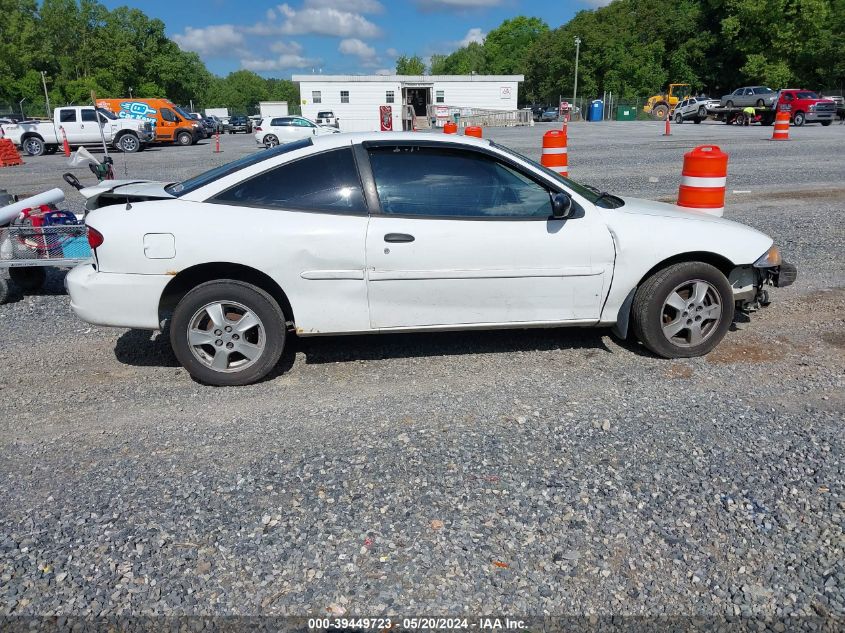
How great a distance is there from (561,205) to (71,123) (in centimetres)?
2869

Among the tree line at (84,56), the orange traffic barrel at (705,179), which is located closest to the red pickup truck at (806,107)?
the orange traffic barrel at (705,179)

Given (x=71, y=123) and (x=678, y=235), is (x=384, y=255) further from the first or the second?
(x=71, y=123)

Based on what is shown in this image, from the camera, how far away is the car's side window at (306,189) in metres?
4.16

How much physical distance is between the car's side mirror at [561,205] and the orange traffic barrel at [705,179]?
2590 mm

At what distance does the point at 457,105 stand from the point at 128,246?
53.3m

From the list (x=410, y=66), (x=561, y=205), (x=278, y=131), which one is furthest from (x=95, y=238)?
(x=410, y=66)

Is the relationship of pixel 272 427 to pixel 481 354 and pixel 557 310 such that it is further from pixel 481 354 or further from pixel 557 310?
pixel 557 310

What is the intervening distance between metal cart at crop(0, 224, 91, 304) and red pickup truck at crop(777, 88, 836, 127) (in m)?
35.7

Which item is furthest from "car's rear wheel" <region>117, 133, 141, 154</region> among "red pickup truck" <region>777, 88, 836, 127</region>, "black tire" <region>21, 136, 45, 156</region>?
"red pickup truck" <region>777, 88, 836, 127</region>

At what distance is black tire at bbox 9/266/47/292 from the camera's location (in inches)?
256

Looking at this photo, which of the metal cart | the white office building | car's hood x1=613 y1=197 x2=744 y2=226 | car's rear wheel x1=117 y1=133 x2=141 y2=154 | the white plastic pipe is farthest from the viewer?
the white office building

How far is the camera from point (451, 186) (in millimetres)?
4316

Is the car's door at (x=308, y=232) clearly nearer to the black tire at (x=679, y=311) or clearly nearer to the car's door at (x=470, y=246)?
the car's door at (x=470, y=246)

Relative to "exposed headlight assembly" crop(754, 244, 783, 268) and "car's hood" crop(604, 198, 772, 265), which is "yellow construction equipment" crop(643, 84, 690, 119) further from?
"car's hood" crop(604, 198, 772, 265)
